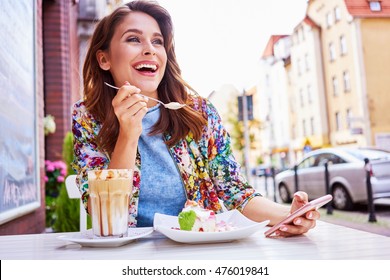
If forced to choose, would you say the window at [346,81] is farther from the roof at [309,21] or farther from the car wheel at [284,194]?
the car wheel at [284,194]

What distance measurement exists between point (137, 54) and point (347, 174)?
13.4ft

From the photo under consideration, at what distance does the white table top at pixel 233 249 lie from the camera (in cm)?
55

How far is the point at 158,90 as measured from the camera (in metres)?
1.13

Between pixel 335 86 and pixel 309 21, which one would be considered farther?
pixel 309 21

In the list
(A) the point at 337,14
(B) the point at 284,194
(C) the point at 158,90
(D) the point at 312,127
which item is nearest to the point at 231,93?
(D) the point at 312,127

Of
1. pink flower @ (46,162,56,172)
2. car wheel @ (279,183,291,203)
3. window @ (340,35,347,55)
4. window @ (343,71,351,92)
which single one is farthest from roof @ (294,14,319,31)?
pink flower @ (46,162,56,172)

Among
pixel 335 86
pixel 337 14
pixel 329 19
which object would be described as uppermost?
pixel 329 19

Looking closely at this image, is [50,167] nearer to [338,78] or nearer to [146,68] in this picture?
[146,68]

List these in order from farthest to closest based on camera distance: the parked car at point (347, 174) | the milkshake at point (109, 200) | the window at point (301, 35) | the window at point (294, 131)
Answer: the window at point (294, 131) < the window at point (301, 35) < the parked car at point (347, 174) < the milkshake at point (109, 200)

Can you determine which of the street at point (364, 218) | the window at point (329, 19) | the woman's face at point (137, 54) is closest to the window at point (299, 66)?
the window at point (329, 19)

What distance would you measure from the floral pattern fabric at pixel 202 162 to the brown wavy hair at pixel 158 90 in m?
0.02

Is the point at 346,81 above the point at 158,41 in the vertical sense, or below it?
above

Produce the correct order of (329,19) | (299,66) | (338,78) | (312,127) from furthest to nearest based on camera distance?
(299,66) < (312,127) < (329,19) < (338,78)
